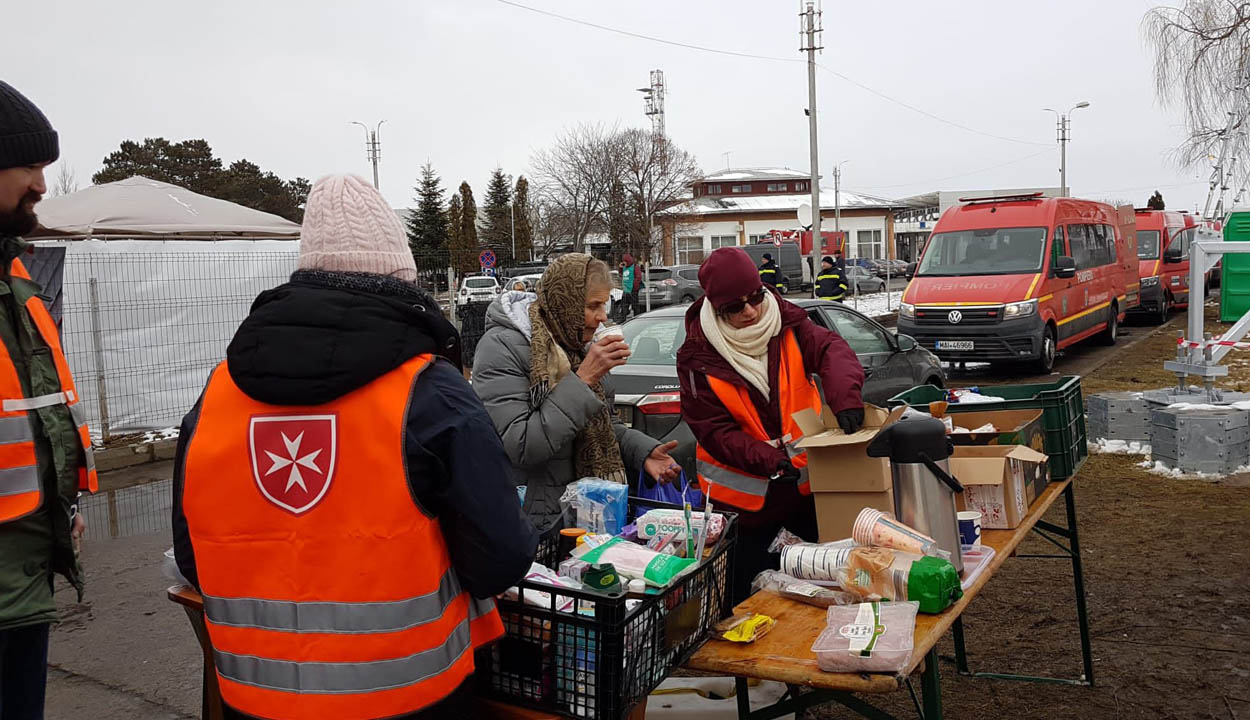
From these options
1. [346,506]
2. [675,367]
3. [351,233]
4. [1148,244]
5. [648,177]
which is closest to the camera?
[346,506]

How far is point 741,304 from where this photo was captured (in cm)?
365

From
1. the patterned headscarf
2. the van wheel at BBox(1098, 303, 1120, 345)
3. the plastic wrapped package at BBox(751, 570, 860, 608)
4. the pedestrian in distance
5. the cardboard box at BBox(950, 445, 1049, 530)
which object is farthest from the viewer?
the pedestrian in distance

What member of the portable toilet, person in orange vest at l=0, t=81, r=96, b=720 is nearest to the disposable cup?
person in orange vest at l=0, t=81, r=96, b=720

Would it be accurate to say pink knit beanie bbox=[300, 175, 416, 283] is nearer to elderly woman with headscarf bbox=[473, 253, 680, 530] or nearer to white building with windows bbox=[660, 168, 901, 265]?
elderly woman with headscarf bbox=[473, 253, 680, 530]

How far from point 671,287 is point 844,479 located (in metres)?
30.3

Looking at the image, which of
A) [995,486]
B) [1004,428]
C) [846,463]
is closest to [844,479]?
[846,463]

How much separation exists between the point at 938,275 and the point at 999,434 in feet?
37.8

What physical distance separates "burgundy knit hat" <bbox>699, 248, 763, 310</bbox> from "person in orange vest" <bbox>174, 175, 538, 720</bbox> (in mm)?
1884

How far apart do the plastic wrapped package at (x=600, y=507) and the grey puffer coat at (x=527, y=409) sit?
0.27 metres

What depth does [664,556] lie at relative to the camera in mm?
2215

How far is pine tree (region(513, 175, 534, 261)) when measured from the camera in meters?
60.2

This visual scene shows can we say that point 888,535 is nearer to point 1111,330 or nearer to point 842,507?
point 842,507

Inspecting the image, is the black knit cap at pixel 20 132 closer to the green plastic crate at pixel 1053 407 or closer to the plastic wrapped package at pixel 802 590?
the plastic wrapped package at pixel 802 590

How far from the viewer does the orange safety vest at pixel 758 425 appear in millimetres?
3539
